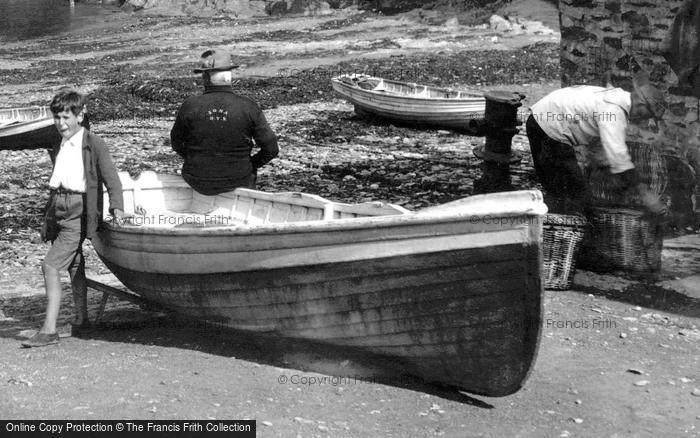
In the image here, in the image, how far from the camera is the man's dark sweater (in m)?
7.66

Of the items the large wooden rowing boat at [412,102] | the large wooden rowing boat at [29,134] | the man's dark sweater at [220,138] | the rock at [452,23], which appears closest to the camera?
the man's dark sweater at [220,138]

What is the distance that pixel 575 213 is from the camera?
910cm

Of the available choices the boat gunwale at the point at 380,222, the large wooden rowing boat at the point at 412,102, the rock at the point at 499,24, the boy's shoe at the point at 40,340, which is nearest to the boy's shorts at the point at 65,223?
the boy's shoe at the point at 40,340

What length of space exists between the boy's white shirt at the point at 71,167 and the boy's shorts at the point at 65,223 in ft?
0.24

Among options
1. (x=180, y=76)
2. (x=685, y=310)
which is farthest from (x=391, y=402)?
(x=180, y=76)

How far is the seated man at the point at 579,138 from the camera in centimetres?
914

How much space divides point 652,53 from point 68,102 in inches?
251

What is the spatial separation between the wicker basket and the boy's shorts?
157 inches

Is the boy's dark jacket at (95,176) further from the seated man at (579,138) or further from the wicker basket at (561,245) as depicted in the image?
the seated man at (579,138)

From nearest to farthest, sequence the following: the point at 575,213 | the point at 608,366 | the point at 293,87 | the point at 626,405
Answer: the point at 626,405, the point at 608,366, the point at 575,213, the point at 293,87

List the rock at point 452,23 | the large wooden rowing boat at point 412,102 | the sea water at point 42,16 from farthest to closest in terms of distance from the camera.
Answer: the sea water at point 42,16
the rock at point 452,23
the large wooden rowing boat at point 412,102

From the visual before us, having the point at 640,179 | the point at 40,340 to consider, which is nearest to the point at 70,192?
the point at 40,340

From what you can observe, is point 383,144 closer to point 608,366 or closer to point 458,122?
point 458,122

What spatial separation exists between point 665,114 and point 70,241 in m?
6.48
